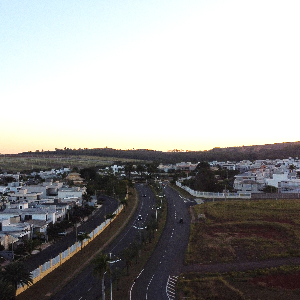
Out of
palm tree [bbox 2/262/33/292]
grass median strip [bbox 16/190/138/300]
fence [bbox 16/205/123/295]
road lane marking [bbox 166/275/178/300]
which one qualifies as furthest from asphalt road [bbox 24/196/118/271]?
road lane marking [bbox 166/275/178/300]

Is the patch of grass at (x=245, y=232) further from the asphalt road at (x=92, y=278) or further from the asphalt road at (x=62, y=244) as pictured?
the asphalt road at (x=62, y=244)

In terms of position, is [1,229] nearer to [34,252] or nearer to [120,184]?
[34,252]

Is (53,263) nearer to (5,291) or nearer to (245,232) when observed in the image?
(5,291)

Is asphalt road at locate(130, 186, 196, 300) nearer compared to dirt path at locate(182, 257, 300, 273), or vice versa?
asphalt road at locate(130, 186, 196, 300)

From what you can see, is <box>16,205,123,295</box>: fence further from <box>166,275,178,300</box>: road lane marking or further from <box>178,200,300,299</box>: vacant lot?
<box>178,200,300,299</box>: vacant lot

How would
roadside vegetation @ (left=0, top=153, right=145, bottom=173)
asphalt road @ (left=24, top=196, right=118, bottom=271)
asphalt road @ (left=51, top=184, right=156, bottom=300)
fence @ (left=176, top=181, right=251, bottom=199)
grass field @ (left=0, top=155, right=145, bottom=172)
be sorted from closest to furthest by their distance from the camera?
asphalt road @ (left=51, top=184, right=156, bottom=300) < asphalt road @ (left=24, top=196, right=118, bottom=271) < fence @ (left=176, top=181, right=251, bottom=199) < roadside vegetation @ (left=0, top=153, right=145, bottom=173) < grass field @ (left=0, top=155, right=145, bottom=172)

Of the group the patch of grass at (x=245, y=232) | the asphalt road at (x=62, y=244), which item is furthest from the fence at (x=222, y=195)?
the asphalt road at (x=62, y=244)

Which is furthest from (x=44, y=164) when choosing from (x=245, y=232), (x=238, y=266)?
(x=238, y=266)
